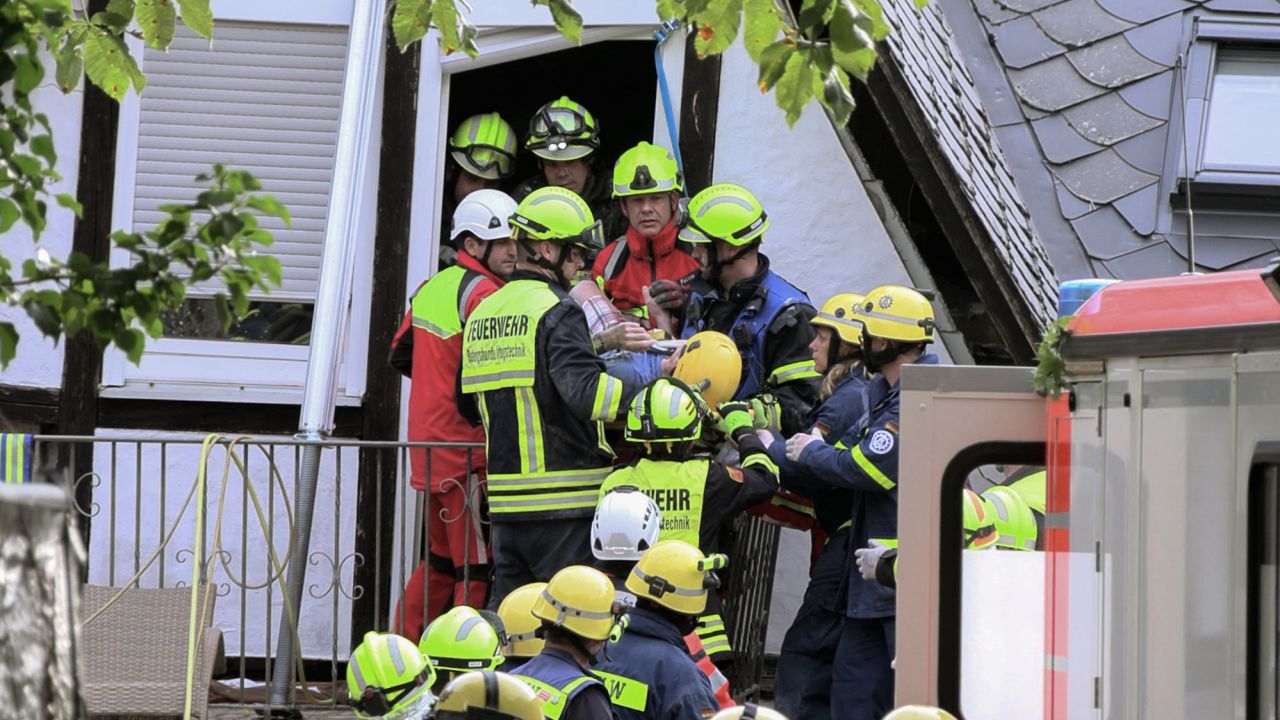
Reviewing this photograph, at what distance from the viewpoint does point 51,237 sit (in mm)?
9977

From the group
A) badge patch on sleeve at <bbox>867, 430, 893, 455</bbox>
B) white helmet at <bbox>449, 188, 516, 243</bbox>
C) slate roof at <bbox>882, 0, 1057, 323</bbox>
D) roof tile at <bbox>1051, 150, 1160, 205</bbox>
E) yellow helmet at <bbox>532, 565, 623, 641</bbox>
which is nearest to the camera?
yellow helmet at <bbox>532, 565, 623, 641</bbox>

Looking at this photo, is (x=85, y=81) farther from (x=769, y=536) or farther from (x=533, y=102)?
(x=769, y=536)

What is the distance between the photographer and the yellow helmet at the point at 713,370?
830 centimetres

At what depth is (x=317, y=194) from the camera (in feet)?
33.7

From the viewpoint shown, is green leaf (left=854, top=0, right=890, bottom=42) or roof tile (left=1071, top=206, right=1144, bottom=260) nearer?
green leaf (left=854, top=0, right=890, bottom=42)

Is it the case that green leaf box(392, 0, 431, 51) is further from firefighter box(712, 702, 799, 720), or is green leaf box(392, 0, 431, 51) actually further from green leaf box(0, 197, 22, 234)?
firefighter box(712, 702, 799, 720)

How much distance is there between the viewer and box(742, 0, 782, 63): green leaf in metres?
4.66

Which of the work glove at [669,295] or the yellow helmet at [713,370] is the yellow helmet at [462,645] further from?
the work glove at [669,295]

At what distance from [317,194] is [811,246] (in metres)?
2.48

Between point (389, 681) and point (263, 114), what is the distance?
197 inches

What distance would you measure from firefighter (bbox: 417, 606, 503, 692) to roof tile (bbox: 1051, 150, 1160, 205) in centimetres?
548

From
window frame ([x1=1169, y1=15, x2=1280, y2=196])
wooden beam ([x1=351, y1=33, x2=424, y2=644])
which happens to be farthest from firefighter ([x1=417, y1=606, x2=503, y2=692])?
window frame ([x1=1169, y1=15, x2=1280, y2=196])

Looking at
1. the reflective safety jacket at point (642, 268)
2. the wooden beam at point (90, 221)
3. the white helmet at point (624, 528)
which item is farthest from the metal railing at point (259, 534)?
the white helmet at point (624, 528)

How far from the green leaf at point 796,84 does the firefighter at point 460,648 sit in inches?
99.9
